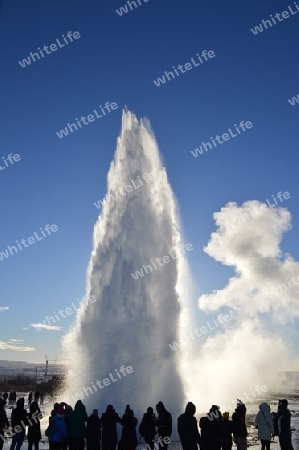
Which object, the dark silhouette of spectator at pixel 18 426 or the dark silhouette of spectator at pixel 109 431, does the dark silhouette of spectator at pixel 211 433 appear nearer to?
the dark silhouette of spectator at pixel 109 431

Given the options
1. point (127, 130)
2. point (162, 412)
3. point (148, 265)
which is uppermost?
point (127, 130)

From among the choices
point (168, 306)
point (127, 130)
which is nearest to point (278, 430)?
point (168, 306)

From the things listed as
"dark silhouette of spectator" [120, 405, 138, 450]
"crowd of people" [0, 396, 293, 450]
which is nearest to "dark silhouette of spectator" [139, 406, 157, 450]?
"crowd of people" [0, 396, 293, 450]

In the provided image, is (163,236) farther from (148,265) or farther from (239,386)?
(239,386)

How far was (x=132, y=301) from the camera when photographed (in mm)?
27141

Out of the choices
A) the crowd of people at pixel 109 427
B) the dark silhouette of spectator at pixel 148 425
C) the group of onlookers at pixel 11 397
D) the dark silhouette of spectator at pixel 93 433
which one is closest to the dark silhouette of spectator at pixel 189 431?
the crowd of people at pixel 109 427

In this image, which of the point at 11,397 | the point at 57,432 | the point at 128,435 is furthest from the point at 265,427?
the point at 11,397

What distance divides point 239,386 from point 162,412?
46927 mm

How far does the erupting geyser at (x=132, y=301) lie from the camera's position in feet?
76.7

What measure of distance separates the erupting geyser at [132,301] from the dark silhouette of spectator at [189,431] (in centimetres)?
1287

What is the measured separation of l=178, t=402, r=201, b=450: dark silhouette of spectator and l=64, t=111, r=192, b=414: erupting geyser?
42.2 feet

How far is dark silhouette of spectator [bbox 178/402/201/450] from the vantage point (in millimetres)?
9646

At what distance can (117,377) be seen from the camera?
2342 cm

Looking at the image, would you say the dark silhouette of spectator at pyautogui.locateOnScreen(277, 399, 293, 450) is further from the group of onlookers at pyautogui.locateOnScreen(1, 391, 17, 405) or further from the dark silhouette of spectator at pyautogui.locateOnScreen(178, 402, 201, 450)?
the group of onlookers at pyautogui.locateOnScreen(1, 391, 17, 405)
